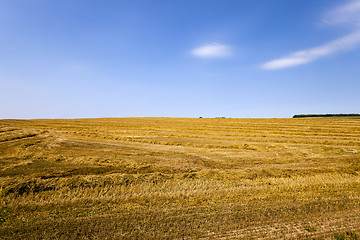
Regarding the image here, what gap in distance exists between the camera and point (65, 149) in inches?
452

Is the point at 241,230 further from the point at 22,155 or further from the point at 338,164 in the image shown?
the point at 22,155

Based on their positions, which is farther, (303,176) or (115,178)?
(303,176)

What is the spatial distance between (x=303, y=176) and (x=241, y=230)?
15.3 ft

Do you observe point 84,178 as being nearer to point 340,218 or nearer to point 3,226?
point 3,226

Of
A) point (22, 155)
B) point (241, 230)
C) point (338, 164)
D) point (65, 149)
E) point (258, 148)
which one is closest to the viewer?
point (241, 230)

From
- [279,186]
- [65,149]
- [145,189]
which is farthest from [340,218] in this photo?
[65,149]

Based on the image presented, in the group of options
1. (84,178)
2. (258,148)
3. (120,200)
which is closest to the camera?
(120,200)

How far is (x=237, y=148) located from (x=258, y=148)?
1.28 metres

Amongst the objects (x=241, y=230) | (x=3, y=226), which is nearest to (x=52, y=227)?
(x=3, y=226)

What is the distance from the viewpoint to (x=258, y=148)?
1267cm

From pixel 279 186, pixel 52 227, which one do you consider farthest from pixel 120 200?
pixel 279 186

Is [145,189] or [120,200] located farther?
[145,189]

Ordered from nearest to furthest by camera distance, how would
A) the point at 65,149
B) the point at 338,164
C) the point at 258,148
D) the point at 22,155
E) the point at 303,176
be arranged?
1. the point at 303,176
2. the point at 338,164
3. the point at 22,155
4. the point at 65,149
5. the point at 258,148

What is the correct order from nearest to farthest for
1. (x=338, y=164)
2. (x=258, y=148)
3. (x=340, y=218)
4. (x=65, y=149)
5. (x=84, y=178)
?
(x=340, y=218) < (x=84, y=178) < (x=338, y=164) < (x=65, y=149) < (x=258, y=148)
